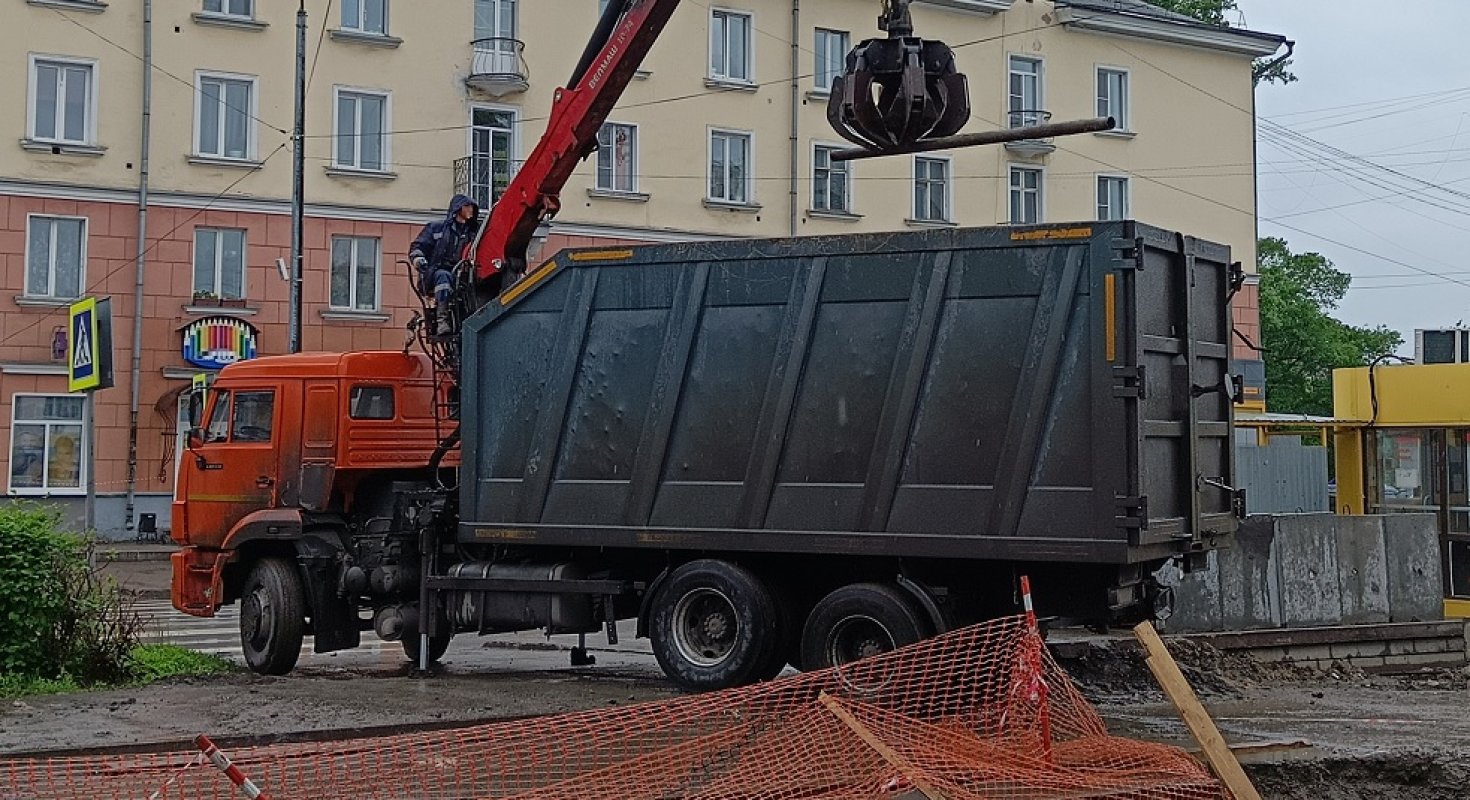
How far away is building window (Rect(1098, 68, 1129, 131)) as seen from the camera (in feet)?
136

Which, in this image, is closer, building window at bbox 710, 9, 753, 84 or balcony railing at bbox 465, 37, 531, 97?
balcony railing at bbox 465, 37, 531, 97

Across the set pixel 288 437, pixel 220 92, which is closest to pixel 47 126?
pixel 220 92

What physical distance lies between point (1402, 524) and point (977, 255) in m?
7.63

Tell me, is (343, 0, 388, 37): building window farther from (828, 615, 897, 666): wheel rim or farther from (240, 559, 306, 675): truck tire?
(828, 615, 897, 666): wheel rim

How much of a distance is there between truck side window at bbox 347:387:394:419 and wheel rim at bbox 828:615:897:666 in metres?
4.94

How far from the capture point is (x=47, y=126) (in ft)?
102

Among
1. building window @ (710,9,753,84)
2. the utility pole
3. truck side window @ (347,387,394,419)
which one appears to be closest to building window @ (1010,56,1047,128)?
building window @ (710,9,753,84)

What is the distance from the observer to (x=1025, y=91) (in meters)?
40.6

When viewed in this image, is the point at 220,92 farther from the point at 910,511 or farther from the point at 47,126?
the point at 910,511

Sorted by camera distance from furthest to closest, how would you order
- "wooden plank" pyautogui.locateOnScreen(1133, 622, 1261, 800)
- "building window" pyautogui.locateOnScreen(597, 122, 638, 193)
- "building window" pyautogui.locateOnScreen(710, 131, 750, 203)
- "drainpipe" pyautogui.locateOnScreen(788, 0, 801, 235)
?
"drainpipe" pyautogui.locateOnScreen(788, 0, 801, 235)
"building window" pyautogui.locateOnScreen(710, 131, 750, 203)
"building window" pyautogui.locateOnScreen(597, 122, 638, 193)
"wooden plank" pyautogui.locateOnScreen(1133, 622, 1261, 800)

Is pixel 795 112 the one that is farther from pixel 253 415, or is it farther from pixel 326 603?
pixel 326 603

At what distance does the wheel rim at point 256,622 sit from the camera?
563 inches

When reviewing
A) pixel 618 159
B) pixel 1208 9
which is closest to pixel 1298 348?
pixel 1208 9

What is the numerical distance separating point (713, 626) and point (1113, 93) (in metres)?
32.1
